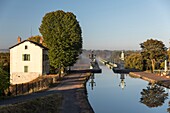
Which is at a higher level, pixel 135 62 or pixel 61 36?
pixel 61 36

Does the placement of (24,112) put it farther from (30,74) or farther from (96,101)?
(30,74)

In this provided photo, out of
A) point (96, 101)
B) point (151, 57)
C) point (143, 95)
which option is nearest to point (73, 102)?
point (96, 101)

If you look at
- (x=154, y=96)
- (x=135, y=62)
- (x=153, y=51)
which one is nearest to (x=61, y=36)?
Result: (x=154, y=96)

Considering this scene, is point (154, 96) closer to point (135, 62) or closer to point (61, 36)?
point (61, 36)

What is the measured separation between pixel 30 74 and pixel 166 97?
955 inches

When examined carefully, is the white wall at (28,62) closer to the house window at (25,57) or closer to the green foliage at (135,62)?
the house window at (25,57)

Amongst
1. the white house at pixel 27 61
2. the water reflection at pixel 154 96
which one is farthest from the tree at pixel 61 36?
the water reflection at pixel 154 96

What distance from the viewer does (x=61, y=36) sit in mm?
49688

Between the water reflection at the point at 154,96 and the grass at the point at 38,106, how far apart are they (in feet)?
31.3

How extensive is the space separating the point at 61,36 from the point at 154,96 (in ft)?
74.0

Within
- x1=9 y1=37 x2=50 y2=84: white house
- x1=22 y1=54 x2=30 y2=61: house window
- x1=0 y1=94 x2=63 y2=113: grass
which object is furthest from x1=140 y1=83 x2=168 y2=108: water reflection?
x1=22 y1=54 x2=30 y2=61: house window

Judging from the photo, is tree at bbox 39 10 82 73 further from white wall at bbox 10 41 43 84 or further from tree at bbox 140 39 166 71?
tree at bbox 140 39 166 71

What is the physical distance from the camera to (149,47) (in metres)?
65.0

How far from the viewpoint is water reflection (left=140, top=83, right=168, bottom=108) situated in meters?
27.8
